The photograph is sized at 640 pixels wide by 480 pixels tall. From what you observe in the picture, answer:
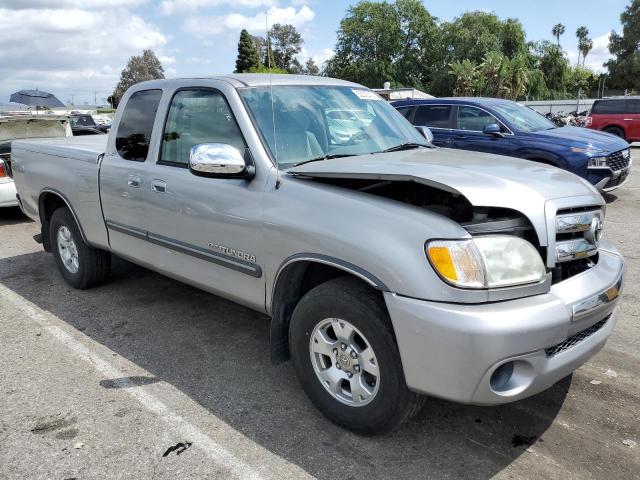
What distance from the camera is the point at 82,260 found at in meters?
5.10

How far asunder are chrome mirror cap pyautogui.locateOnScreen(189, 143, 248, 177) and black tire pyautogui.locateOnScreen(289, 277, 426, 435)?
2.83 feet

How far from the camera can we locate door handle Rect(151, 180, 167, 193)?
150 inches

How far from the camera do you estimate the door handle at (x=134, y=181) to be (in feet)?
13.4

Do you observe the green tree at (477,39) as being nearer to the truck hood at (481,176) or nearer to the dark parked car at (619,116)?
the dark parked car at (619,116)

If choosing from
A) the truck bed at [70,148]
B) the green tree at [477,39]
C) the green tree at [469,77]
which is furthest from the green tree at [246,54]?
the truck bed at [70,148]

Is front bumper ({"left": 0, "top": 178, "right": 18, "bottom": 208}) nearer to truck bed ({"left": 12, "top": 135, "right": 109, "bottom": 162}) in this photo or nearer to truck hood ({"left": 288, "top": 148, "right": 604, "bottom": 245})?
truck bed ({"left": 12, "top": 135, "right": 109, "bottom": 162})

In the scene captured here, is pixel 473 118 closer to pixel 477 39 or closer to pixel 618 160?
pixel 618 160

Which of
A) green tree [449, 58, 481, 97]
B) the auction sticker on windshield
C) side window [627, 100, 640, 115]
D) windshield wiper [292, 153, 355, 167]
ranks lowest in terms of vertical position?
windshield wiper [292, 153, 355, 167]

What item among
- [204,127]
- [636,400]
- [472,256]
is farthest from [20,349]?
[636,400]

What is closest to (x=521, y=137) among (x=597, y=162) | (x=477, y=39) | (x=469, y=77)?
(x=597, y=162)

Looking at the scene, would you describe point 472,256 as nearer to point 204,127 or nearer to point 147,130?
point 204,127

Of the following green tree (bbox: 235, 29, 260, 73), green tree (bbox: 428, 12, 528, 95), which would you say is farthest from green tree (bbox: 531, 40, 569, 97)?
green tree (bbox: 235, 29, 260, 73)

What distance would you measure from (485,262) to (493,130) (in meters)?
7.04

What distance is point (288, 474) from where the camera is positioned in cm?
262
